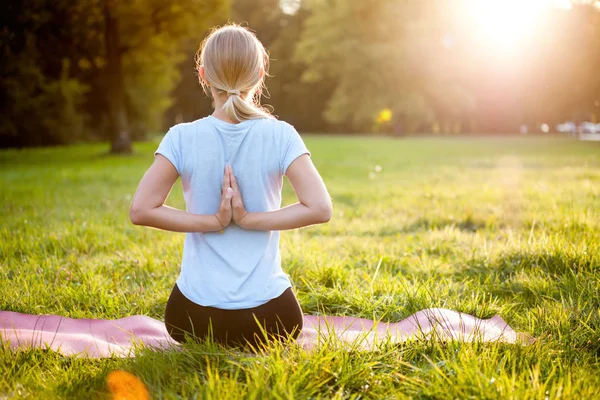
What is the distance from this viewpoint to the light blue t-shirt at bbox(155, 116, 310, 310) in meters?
2.52

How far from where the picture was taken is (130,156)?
63.8 ft

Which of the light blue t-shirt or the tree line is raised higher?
the tree line

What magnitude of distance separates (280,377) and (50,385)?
1076 millimetres

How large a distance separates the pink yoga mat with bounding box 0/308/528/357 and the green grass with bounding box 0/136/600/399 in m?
0.09

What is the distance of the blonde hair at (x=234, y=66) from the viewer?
2443mm

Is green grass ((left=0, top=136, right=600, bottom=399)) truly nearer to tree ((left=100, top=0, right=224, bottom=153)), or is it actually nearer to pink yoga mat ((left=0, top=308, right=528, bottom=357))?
pink yoga mat ((left=0, top=308, right=528, bottom=357))

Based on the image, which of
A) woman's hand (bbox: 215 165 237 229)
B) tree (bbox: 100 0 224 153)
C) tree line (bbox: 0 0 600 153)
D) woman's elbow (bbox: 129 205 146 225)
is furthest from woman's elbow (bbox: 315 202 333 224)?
tree (bbox: 100 0 224 153)

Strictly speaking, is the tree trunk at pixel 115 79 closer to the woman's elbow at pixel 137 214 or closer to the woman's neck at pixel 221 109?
the woman's neck at pixel 221 109

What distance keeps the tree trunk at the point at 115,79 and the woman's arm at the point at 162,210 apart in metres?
17.7

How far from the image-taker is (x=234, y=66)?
2453 mm

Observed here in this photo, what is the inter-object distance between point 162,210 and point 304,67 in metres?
50.6

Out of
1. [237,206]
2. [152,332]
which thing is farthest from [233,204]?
[152,332]

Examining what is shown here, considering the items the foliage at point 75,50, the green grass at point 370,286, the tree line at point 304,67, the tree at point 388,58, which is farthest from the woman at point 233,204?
the tree at point 388,58

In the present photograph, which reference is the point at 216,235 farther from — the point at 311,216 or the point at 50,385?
the point at 50,385
